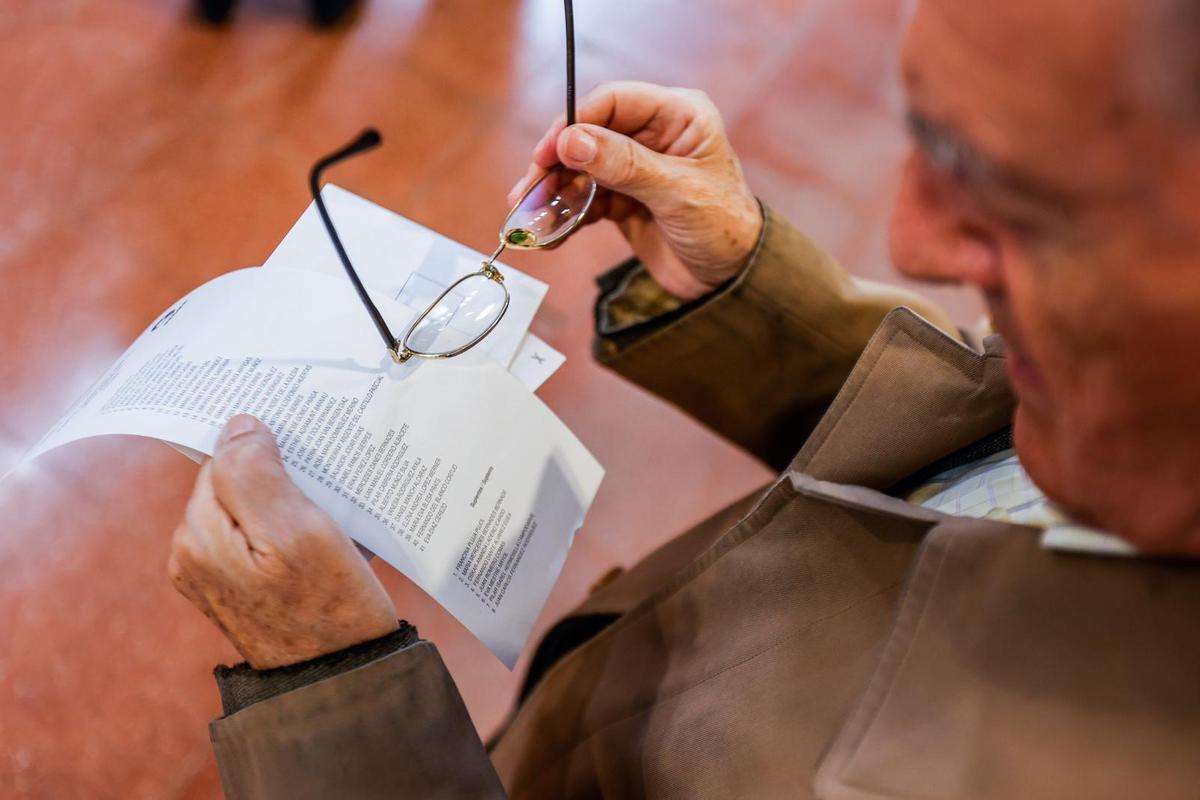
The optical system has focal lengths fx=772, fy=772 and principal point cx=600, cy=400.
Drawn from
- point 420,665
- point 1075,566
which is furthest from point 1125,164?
point 420,665

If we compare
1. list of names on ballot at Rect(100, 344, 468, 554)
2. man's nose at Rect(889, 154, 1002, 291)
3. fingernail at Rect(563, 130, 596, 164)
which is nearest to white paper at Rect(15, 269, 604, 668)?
list of names on ballot at Rect(100, 344, 468, 554)

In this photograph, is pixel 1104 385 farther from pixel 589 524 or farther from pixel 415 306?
pixel 589 524

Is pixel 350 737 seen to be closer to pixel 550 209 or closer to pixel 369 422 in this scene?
pixel 369 422

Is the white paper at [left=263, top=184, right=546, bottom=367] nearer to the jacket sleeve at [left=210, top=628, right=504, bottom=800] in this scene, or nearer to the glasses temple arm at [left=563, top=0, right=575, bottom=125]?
the glasses temple arm at [left=563, top=0, right=575, bottom=125]

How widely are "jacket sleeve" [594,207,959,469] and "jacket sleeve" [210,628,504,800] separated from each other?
46 centimetres

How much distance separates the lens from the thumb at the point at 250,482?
0.63 meters

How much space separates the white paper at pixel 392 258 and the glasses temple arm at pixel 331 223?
0.05m

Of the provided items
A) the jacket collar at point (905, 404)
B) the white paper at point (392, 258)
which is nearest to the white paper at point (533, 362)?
the white paper at point (392, 258)

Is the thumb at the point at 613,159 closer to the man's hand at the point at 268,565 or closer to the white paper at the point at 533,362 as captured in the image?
the white paper at the point at 533,362

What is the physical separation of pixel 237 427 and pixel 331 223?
21cm

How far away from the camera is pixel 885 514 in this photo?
2.15 ft

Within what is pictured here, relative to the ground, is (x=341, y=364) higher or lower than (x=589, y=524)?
higher

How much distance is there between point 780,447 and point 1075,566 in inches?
20.4

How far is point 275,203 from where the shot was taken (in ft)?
4.26
